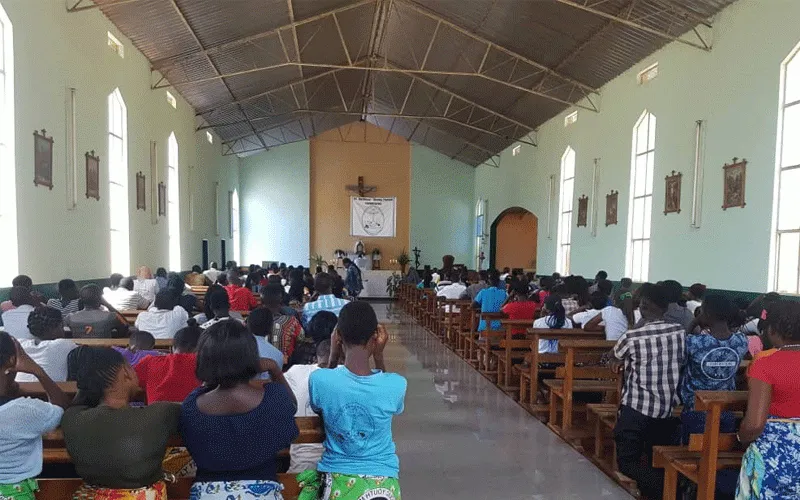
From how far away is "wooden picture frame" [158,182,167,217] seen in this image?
11781mm

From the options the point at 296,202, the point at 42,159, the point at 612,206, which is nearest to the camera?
the point at 42,159

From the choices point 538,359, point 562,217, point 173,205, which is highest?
point 173,205

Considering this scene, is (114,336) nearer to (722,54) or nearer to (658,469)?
(658,469)

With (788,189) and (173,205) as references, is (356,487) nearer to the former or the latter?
(788,189)

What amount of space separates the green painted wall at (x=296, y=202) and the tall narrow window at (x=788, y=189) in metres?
14.7

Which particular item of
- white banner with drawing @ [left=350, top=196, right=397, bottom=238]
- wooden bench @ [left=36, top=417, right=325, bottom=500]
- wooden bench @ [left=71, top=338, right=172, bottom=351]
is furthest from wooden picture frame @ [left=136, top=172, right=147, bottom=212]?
white banner with drawing @ [left=350, top=196, right=397, bottom=238]

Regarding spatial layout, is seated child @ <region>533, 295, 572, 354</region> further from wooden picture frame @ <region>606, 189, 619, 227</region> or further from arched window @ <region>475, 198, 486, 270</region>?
arched window @ <region>475, 198, 486, 270</region>

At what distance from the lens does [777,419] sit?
215 cm

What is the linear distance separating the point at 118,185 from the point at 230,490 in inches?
372

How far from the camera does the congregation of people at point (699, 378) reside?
84.0 inches

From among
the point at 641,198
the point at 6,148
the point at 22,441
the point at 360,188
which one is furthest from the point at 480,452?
the point at 360,188

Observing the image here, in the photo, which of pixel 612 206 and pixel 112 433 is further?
pixel 612 206

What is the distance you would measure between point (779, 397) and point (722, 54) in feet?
23.4

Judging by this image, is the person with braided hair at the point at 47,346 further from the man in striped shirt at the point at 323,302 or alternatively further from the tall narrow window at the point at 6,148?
the tall narrow window at the point at 6,148
